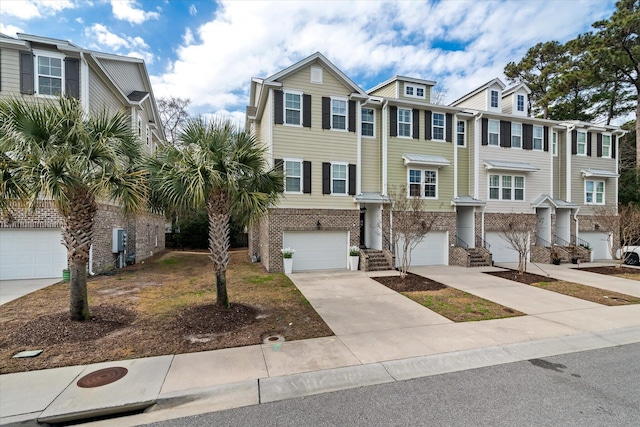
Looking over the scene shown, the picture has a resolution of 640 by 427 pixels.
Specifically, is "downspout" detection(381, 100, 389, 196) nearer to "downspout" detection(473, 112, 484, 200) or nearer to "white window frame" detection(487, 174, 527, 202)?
"downspout" detection(473, 112, 484, 200)

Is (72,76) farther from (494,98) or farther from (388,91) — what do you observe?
(494,98)

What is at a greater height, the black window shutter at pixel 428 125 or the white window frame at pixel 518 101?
the white window frame at pixel 518 101

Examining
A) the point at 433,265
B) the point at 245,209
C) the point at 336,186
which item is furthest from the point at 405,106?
the point at 245,209

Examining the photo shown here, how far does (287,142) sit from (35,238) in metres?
10.3

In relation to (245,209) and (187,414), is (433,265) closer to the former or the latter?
(245,209)

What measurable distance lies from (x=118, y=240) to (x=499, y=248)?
20071 millimetres

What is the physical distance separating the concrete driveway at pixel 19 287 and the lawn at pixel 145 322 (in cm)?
38

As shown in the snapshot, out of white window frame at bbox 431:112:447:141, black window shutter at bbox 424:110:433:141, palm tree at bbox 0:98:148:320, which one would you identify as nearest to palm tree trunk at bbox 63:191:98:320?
palm tree at bbox 0:98:148:320

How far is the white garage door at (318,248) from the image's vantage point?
13773mm

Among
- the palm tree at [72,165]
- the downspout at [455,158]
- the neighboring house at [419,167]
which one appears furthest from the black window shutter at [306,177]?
the downspout at [455,158]

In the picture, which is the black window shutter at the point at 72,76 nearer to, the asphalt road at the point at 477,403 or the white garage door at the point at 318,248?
the white garage door at the point at 318,248

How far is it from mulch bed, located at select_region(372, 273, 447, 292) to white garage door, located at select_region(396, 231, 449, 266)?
3503mm

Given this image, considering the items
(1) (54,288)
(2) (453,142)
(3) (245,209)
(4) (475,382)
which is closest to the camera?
(4) (475,382)

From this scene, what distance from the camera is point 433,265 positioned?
15.7 metres
